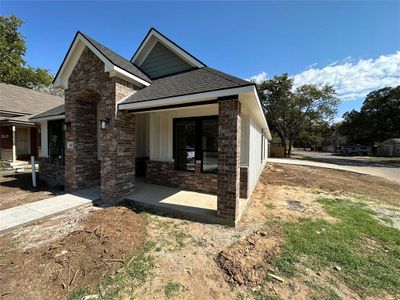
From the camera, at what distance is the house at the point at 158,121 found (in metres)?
4.42

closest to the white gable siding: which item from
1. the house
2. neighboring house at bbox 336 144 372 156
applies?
the house

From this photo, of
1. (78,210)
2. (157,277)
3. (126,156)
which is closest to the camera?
(157,277)

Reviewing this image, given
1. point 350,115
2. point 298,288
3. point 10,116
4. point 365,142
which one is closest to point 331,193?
point 298,288

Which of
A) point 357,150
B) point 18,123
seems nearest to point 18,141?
point 18,123

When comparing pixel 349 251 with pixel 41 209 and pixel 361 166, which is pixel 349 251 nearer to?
pixel 41 209

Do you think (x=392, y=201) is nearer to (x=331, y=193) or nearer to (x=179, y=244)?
(x=331, y=193)

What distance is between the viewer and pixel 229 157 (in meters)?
4.35

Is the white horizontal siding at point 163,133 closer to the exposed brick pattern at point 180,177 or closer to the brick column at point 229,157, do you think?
the exposed brick pattern at point 180,177

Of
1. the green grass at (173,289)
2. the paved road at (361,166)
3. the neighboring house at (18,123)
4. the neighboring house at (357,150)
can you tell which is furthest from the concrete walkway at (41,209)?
the neighboring house at (357,150)

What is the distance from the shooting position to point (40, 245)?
11.3 ft

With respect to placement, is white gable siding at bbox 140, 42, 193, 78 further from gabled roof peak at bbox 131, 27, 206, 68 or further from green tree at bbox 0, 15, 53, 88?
green tree at bbox 0, 15, 53, 88

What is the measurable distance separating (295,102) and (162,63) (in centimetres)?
2612

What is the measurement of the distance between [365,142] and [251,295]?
58853 millimetres

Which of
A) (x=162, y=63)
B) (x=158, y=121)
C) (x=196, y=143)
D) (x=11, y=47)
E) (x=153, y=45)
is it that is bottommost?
(x=196, y=143)
